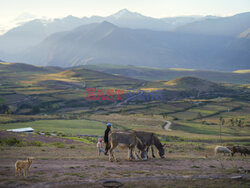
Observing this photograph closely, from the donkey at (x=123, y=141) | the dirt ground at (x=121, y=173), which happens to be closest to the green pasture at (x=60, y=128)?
the donkey at (x=123, y=141)

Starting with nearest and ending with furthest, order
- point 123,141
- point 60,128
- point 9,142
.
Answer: point 123,141
point 9,142
point 60,128

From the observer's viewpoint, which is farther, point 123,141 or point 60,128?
point 60,128

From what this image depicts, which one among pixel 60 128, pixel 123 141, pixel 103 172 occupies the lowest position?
pixel 60 128

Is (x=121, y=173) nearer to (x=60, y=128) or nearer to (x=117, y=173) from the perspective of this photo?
(x=117, y=173)

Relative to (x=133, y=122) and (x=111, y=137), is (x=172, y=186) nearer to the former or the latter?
(x=111, y=137)

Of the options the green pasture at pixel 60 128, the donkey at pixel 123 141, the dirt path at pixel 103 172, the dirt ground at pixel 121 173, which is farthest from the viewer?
the green pasture at pixel 60 128

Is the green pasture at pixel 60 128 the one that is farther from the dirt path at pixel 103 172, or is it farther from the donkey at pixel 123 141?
the dirt path at pixel 103 172

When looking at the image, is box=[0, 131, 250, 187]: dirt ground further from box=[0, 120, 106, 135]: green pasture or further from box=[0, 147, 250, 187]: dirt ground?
box=[0, 120, 106, 135]: green pasture

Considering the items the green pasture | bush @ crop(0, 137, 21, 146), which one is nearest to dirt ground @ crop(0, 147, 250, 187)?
bush @ crop(0, 137, 21, 146)

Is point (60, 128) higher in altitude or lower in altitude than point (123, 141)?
lower

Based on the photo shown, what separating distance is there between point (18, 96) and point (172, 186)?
611 ft

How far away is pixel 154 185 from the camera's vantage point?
2058cm

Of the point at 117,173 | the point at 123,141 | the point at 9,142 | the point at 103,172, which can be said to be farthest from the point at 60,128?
the point at 117,173

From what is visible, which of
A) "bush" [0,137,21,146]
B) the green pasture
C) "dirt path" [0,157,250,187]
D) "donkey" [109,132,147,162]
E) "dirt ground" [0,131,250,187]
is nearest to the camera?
"dirt ground" [0,131,250,187]
